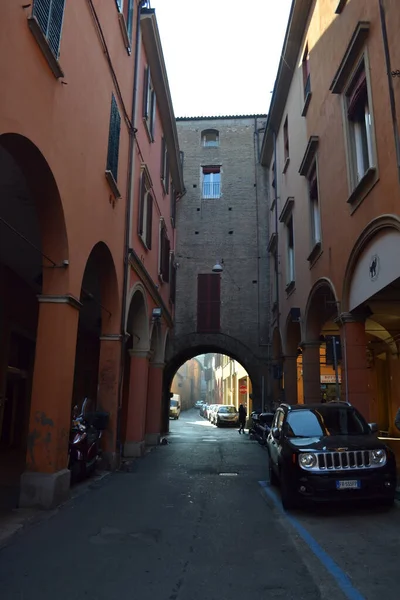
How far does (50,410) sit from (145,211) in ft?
28.4

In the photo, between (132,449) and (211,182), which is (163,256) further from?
(211,182)

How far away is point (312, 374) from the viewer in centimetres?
1412

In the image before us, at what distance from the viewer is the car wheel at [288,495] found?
7.06m

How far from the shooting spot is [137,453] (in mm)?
13953

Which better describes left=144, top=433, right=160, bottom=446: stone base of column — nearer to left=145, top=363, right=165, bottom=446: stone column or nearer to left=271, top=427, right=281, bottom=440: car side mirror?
left=145, top=363, right=165, bottom=446: stone column

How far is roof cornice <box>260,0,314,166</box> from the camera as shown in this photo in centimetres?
1466

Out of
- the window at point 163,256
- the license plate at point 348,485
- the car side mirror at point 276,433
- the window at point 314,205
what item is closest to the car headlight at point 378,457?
the license plate at point 348,485

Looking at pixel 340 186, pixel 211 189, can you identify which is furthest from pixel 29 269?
pixel 211 189

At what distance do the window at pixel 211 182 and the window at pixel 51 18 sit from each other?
60.9 ft

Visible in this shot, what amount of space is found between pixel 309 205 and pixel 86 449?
910cm

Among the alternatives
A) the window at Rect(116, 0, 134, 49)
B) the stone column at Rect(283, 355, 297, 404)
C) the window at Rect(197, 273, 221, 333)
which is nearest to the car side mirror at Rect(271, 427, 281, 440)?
the stone column at Rect(283, 355, 297, 404)

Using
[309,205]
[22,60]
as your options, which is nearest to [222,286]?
[309,205]

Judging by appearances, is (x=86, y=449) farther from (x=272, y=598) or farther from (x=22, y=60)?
(x=22, y=60)

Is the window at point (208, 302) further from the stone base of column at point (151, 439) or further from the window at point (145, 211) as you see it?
the window at point (145, 211)
